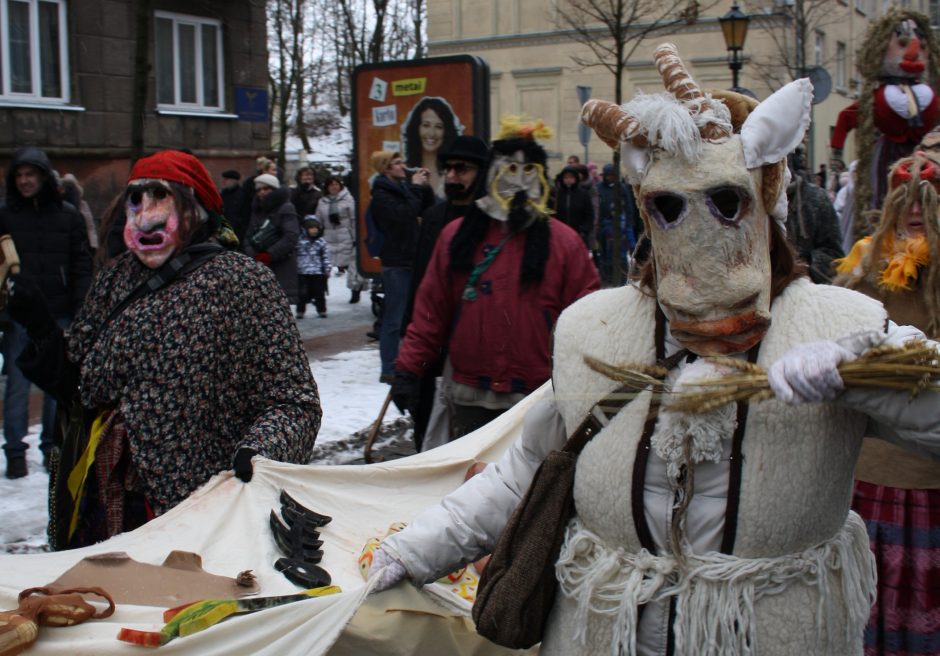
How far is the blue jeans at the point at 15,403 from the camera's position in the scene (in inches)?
266

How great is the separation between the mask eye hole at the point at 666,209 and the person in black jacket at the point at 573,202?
1330cm

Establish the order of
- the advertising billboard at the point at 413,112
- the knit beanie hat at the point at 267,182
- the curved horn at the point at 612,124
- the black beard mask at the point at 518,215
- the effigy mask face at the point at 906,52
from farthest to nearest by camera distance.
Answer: the knit beanie hat at the point at 267,182 → the advertising billboard at the point at 413,112 → the effigy mask face at the point at 906,52 → the black beard mask at the point at 518,215 → the curved horn at the point at 612,124

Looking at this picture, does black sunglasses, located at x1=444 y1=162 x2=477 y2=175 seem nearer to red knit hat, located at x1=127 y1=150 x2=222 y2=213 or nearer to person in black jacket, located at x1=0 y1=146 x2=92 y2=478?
red knit hat, located at x1=127 y1=150 x2=222 y2=213

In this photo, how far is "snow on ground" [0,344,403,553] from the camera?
5789 mm

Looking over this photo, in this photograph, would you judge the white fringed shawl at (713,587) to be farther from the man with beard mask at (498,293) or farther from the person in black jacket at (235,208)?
the person in black jacket at (235,208)

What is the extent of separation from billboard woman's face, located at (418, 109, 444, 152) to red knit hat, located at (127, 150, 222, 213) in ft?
18.1

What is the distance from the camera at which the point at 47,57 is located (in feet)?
45.9

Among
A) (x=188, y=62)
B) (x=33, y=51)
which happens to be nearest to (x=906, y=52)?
(x=33, y=51)

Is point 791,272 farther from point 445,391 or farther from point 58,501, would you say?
point 445,391

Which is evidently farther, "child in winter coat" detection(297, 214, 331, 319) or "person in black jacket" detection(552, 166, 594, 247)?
"person in black jacket" detection(552, 166, 594, 247)

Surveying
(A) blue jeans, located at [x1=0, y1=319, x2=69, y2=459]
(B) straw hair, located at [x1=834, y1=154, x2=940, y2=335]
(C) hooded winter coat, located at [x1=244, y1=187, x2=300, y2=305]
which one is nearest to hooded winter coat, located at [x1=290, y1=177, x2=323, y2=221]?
(C) hooded winter coat, located at [x1=244, y1=187, x2=300, y2=305]

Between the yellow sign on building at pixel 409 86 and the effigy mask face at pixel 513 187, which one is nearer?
the effigy mask face at pixel 513 187

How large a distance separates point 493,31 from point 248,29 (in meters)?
19.5

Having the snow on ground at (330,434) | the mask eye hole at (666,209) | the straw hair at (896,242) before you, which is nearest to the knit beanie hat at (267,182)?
the snow on ground at (330,434)
